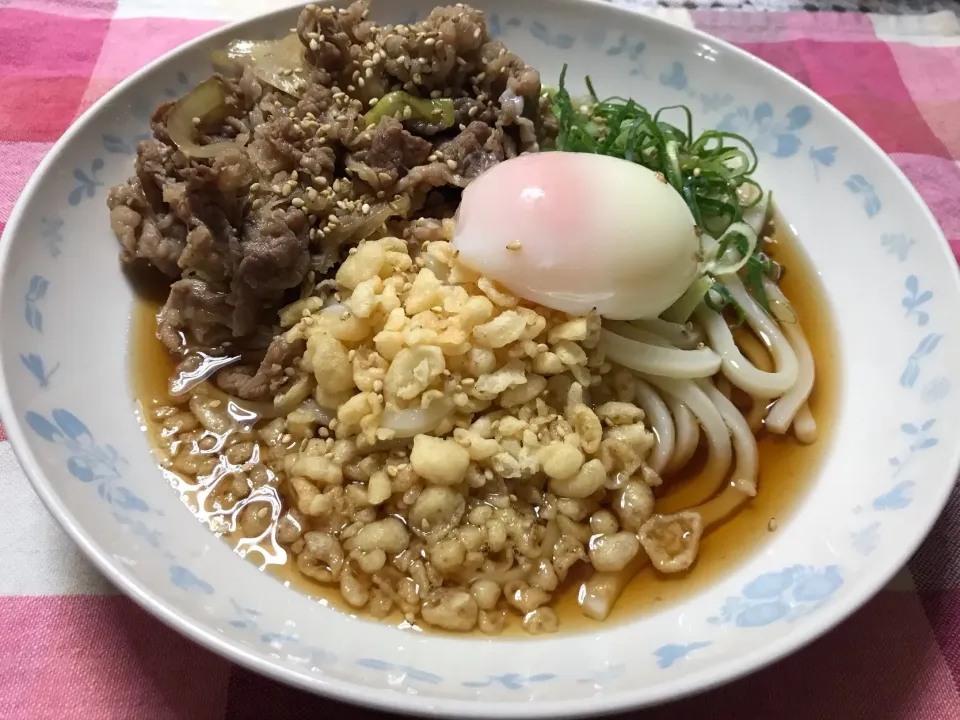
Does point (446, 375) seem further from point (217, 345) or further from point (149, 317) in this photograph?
point (149, 317)

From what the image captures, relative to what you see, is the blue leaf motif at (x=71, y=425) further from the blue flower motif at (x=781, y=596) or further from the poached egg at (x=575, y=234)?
the blue flower motif at (x=781, y=596)

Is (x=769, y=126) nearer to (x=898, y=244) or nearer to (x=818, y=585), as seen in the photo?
(x=898, y=244)

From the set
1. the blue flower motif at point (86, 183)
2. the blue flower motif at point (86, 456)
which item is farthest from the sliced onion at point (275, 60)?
the blue flower motif at point (86, 456)

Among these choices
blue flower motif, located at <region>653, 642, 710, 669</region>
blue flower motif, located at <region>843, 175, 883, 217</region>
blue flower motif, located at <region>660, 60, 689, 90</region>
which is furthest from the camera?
blue flower motif, located at <region>660, 60, 689, 90</region>

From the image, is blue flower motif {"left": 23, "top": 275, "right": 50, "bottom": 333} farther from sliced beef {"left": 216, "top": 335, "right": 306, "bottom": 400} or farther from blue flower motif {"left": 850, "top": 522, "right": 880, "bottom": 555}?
blue flower motif {"left": 850, "top": 522, "right": 880, "bottom": 555}

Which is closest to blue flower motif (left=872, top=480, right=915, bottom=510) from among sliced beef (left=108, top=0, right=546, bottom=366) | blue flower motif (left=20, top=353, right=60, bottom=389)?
sliced beef (left=108, top=0, right=546, bottom=366)

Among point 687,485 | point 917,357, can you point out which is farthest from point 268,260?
point 917,357

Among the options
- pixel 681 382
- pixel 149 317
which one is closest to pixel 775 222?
pixel 681 382
